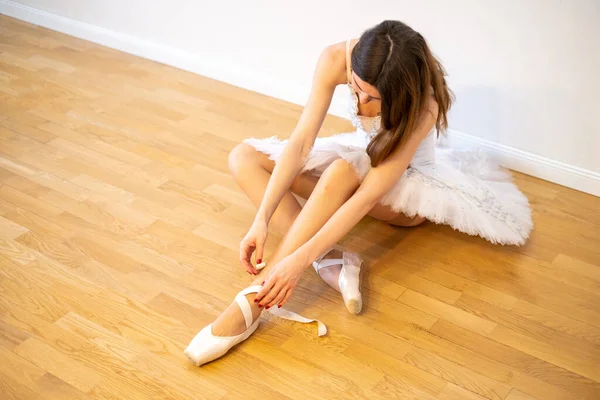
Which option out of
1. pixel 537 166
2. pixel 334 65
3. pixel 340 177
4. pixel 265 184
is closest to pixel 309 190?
pixel 265 184

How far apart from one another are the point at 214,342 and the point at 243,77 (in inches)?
74.0

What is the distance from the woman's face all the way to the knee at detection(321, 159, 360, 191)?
0.19 m

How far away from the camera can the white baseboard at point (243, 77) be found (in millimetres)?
2727

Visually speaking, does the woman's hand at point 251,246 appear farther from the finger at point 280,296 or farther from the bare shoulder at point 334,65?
the bare shoulder at point 334,65

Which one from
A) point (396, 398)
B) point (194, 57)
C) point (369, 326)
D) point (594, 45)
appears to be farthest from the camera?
point (194, 57)

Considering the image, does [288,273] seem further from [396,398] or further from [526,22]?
[526,22]

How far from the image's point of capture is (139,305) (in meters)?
2.03

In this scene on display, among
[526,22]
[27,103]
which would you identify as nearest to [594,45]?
[526,22]

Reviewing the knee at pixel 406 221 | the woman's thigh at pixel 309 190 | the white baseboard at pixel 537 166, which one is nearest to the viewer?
the woman's thigh at pixel 309 190

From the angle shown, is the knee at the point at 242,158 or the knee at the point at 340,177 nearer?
the knee at the point at 340,177

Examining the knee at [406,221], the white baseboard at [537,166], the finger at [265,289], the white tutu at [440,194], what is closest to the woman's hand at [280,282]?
the finger at [265,289]

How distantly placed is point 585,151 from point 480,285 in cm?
82

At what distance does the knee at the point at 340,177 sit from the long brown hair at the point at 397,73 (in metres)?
0.11

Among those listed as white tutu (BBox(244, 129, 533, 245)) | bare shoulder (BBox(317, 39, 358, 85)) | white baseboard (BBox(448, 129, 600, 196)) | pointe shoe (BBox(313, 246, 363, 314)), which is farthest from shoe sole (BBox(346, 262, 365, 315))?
white baseboard (BBox(448, 129, 600, 196))
